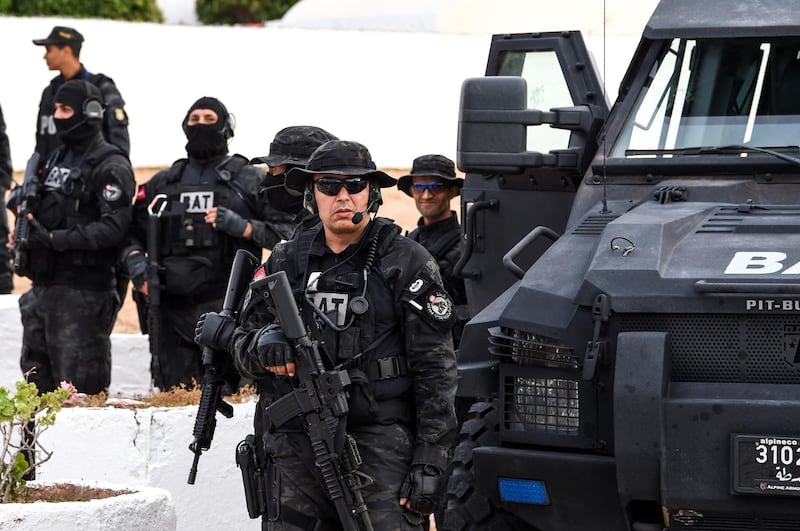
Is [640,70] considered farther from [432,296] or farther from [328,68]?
[328,68]

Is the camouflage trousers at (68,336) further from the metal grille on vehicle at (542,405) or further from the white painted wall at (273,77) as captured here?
the white painted wall at (273,77)

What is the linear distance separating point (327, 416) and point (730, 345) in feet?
4.50

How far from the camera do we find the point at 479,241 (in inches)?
362

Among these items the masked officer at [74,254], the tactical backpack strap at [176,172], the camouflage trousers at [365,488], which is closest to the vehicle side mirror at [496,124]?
the camouflage trousers at [365,488]

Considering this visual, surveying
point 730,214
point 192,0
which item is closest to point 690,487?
point 730,214

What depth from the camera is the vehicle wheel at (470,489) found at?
6.65 metres

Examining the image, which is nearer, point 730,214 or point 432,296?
point 432,296

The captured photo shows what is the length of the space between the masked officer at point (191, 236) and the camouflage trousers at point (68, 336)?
1.91ft

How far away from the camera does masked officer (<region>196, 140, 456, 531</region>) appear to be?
6.23 m

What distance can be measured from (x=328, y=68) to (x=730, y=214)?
2177cm

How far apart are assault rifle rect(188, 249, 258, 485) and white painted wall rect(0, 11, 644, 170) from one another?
18923 mm

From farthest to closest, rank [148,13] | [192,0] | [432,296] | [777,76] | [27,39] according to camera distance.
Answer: [192,0] < [148,13] < [27,39] < [777,76] < [432,296]

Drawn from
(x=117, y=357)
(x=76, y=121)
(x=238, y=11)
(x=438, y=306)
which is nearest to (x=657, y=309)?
(x=438, y=306)

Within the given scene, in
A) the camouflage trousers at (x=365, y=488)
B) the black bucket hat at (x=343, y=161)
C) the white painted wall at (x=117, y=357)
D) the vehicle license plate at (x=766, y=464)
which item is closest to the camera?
the vehicle license plate at (x=766, y=464)
